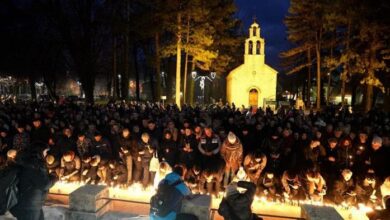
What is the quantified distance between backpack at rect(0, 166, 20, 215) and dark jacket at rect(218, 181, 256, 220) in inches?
113

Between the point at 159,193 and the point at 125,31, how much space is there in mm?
21811

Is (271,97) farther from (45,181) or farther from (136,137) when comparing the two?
(45,181)

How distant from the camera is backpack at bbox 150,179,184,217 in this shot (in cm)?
511

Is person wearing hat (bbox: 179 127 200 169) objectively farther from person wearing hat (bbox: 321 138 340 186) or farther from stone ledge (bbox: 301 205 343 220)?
stone ledge (bbox: 301 205 343 220)

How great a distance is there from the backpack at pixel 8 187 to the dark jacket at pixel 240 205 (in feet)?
9.40

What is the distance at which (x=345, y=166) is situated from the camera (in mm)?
9500

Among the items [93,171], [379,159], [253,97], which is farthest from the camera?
[253,97]

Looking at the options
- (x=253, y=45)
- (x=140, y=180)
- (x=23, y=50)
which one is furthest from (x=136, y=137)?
(x=253, y=45)

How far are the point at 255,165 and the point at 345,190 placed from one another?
2.18m

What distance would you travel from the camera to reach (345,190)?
28.8 ft

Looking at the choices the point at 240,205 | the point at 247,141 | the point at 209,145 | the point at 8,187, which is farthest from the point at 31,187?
the point at 247,141

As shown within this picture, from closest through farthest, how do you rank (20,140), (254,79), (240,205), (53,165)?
(240,205)
(53,165)
(20,140)
(254,79)

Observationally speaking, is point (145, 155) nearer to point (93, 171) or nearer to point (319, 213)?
point (93, 171)

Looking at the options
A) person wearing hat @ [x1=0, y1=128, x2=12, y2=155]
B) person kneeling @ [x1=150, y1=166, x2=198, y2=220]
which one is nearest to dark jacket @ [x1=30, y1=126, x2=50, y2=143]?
person wearing hat @ [x1=0, y1=128, x2=12, y2=155]
